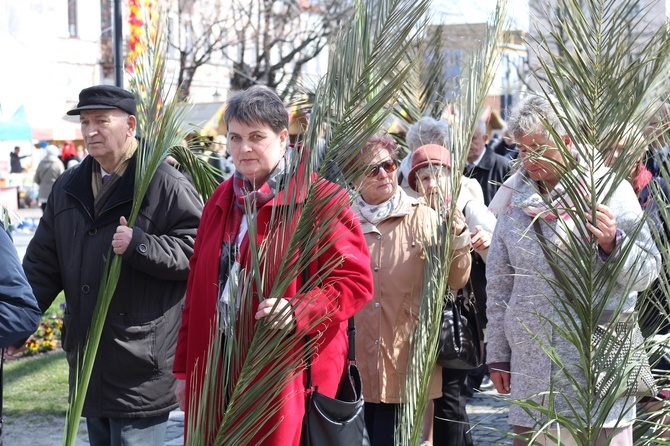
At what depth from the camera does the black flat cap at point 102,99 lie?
3631 millimetres

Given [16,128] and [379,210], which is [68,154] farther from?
[379,210]

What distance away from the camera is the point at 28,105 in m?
8.92

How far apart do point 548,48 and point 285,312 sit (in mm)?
671

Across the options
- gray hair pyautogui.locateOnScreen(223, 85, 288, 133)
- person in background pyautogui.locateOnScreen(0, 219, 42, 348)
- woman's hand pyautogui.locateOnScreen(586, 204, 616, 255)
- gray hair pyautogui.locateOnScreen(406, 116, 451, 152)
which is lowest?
person in background pyautogui.locateOnScreen(0, 219, 42, 348)

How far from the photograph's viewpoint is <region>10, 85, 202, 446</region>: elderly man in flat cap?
12.1ft

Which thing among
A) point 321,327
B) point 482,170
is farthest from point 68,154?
point 321,327

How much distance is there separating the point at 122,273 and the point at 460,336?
1515 mm

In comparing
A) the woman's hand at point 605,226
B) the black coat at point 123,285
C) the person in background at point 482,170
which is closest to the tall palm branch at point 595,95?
the woman's hand at point 605,226

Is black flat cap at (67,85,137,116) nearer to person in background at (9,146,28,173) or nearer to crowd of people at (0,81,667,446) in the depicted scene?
crowd of people at (0,81,667,446)

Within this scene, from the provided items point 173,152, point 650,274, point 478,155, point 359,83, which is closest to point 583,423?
point 650,274

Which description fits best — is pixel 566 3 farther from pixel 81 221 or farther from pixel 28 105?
pixel 28 105

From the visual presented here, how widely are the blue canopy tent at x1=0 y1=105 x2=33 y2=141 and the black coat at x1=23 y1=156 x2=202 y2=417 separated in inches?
172

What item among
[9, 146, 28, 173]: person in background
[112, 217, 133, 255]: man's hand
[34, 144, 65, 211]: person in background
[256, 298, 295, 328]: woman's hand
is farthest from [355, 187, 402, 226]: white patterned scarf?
[9, 146, 28, 173]: person in background

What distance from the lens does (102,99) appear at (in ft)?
12.0
